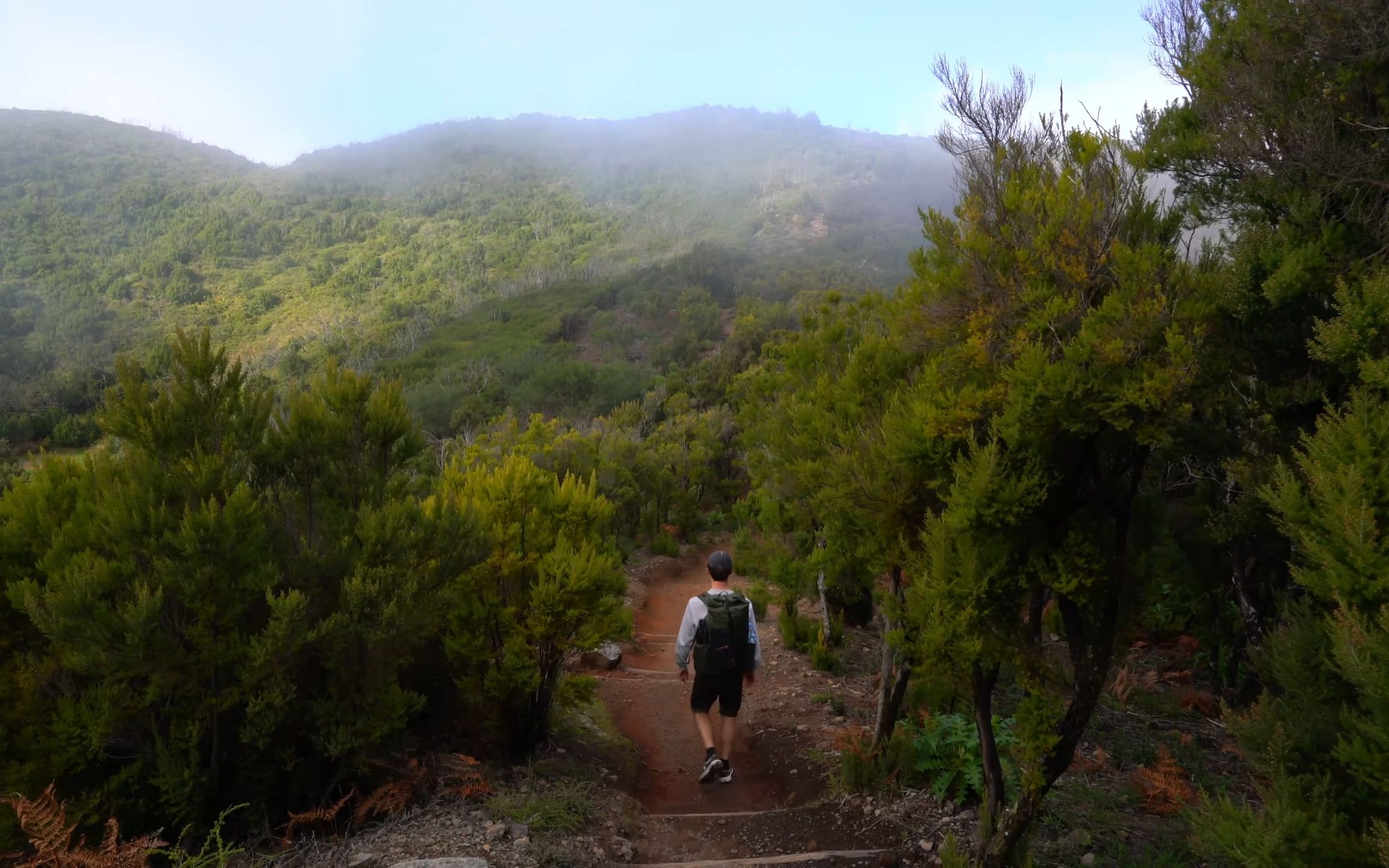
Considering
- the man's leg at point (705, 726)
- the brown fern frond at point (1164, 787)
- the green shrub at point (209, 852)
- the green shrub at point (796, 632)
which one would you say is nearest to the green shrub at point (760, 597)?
the green shrub at point (796, 632)

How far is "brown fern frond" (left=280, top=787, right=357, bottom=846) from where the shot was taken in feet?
15.3

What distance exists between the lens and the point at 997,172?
409cm

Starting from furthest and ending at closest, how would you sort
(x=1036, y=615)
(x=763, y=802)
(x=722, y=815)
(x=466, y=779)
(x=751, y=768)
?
(x=751, y=768) < (x=763, y=802) < (x=722, y=815) < (x=466, y=779) < (x=1036, y=615)

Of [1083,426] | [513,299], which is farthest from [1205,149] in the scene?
[513,299]

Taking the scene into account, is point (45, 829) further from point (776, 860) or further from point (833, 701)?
point (833, 701)

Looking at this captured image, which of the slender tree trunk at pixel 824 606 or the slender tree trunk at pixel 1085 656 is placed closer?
the slender tree trunk at pixel 1085 656

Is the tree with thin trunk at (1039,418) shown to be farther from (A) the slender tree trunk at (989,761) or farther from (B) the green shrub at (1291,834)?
(B) the green shrub at (1291,834)

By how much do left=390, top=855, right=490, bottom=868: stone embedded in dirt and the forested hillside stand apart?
106 feet

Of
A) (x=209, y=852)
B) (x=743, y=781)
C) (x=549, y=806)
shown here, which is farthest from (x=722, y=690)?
(x=209, y=852)

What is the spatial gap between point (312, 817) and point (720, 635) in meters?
3.03

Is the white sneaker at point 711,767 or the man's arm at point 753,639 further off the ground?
the man's arm at point 753,639

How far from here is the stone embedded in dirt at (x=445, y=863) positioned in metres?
3.95

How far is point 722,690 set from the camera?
6.10 meters

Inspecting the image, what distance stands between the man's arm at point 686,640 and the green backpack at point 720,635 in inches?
1.9
